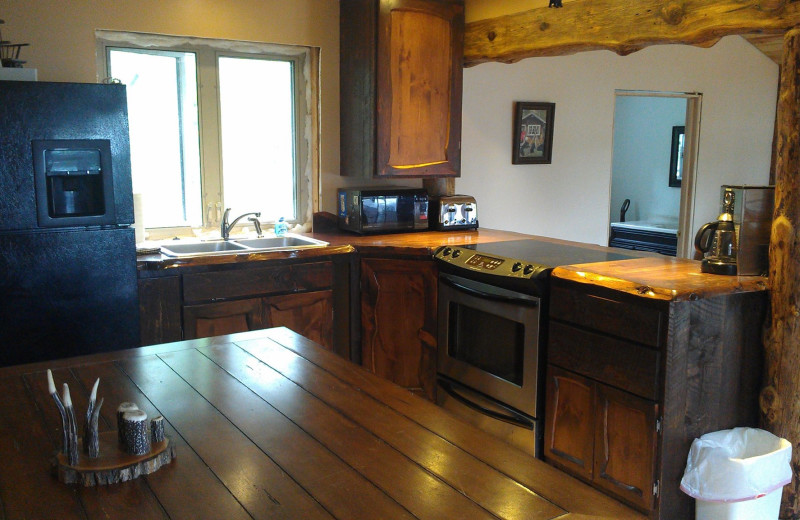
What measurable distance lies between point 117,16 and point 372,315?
1901 millimetres

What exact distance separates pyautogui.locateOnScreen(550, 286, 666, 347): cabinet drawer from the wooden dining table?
1.12 meters

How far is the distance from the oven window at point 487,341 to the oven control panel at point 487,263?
8.1 inches

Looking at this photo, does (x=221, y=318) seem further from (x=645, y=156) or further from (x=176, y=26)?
(x=645, y=156)

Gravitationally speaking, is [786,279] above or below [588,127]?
below

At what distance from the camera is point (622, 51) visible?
3.13 metres

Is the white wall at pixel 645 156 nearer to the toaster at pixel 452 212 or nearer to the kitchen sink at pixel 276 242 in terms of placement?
the toaster at pixel 452 212

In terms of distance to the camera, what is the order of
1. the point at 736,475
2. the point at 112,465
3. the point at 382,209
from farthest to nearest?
the point at 382,209 → the point at 736,475 → the point at 112,465

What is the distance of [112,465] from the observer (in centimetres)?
133

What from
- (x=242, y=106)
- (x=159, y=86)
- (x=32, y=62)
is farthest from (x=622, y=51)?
(x=32, y=62)

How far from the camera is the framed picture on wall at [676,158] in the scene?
6.52m

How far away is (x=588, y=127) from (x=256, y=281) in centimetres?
272

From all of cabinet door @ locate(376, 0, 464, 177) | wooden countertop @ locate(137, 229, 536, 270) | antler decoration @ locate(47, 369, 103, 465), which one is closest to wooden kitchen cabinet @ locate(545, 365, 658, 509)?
wooden countertop @ locate(137, 229, 536, 270)

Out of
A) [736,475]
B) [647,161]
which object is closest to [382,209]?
[736,475]

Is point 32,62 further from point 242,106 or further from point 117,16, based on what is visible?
point 242,106
